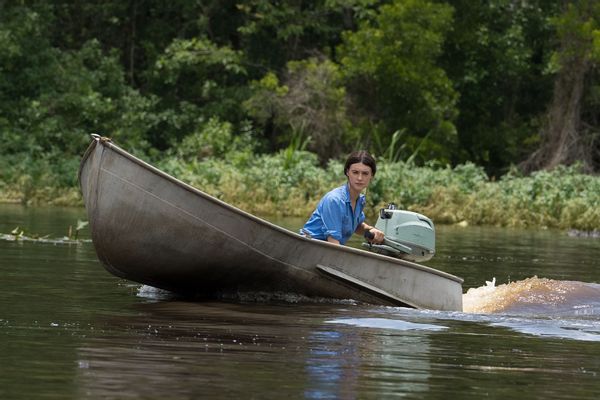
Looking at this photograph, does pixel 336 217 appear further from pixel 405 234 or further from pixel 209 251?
pixel 209 251

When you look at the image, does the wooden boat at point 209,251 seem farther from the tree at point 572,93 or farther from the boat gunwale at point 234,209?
the tree at point 572,93

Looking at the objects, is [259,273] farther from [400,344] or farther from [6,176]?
[6,176]

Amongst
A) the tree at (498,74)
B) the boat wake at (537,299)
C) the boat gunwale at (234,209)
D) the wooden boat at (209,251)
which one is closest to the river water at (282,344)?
the boat wake at (537,299)

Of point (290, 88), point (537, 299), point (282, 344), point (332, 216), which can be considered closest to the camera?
point (282, 344)

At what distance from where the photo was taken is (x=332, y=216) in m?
11.2

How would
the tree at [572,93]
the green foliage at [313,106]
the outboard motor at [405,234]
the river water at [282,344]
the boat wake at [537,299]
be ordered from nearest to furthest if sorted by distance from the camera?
the river water at [282,344]
the outboard motor at [405,234]
the boat wake at [537,299]
the tree at [572,93]
the green foliage at [313,106]

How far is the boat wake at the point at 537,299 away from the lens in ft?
38.3

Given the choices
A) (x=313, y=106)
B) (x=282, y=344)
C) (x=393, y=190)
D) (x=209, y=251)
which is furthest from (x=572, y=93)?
(x=282, y=344)

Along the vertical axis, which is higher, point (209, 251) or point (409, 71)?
point (409, 71)

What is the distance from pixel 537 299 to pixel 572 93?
22942mm

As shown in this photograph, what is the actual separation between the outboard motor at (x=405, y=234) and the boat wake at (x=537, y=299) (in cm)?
71

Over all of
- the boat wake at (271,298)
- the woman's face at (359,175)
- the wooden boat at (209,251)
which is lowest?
the boat wake at (271,298)

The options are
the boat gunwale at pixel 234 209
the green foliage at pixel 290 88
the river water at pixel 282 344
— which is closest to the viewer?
the river water at pixel 282 344

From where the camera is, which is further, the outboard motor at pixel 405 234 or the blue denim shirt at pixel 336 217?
the outboard motor at pixel 405 234
